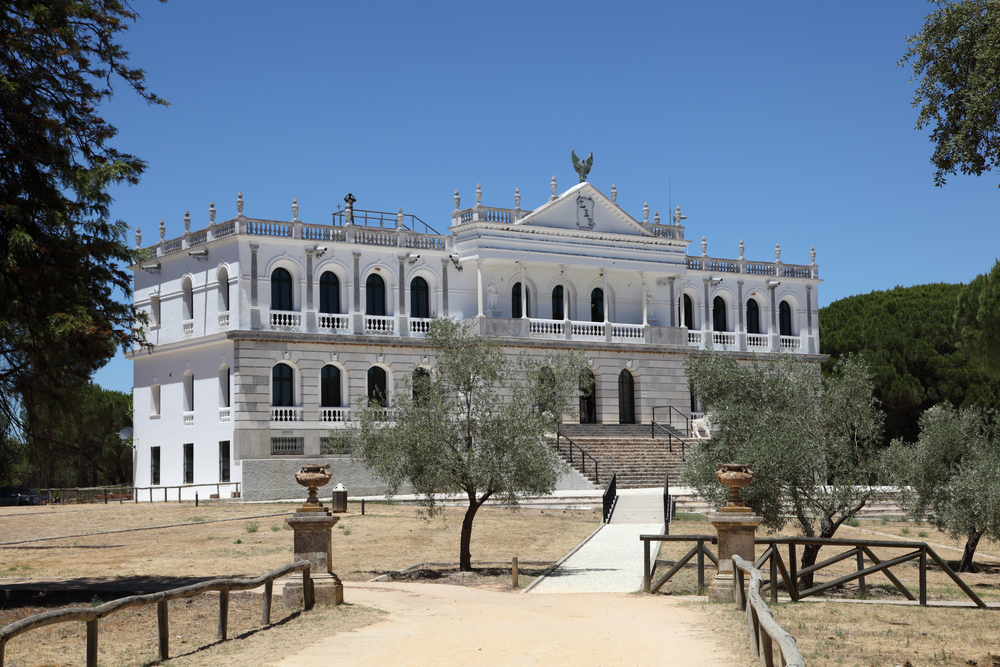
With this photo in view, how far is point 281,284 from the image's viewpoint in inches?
1660

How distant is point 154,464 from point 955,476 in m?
30.3

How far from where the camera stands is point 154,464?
146 feet

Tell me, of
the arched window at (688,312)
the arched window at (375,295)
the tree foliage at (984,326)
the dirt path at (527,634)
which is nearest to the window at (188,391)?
the arched window at (375,295)

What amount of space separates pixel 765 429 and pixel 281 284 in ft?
77.7

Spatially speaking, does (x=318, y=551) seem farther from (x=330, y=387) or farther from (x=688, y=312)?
(x=688, y=312)

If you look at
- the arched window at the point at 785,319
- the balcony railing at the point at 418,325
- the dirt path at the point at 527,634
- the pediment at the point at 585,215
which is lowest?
the dirt path at the point at 527,634

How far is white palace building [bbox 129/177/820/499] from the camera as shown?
41000 millimetres

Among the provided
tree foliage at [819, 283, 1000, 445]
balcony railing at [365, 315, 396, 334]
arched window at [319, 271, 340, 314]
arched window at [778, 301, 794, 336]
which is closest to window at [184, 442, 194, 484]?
arched window at [319, 271, 340, 314]

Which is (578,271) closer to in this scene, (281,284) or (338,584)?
(281,284)

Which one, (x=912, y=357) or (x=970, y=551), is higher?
(x=912, y=357)

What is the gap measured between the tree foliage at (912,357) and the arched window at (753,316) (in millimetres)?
4398

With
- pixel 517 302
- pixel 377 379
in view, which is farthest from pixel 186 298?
pixel 517 302

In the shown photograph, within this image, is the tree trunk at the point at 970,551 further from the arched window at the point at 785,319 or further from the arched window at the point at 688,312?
the arched window at the point at 785,319

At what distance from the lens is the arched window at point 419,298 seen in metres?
45.4
